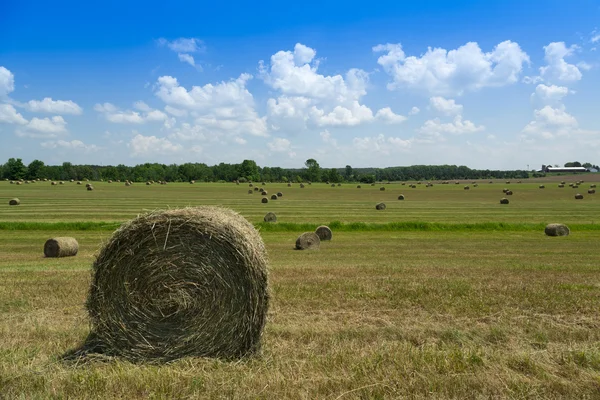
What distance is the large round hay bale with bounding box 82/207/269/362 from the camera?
7.14 metres

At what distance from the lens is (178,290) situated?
7266 mm

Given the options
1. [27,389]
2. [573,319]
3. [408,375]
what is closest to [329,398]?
[408,375]

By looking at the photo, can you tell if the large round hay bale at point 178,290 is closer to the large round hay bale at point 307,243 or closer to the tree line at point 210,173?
the large round hay bale at point 307,243

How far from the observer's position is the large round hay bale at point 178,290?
7.14 metres

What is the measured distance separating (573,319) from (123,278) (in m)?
7.88

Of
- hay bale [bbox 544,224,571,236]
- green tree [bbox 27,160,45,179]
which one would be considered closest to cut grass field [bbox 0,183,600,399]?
hay bale [bbox 544,224,571,236]

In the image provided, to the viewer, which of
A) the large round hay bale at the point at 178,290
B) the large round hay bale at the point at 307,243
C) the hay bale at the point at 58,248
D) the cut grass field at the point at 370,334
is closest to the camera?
the cut grass field at the point at 370,334

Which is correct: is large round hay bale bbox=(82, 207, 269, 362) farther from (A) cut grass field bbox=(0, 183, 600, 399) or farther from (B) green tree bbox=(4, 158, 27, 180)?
(B) green tree bbox=(4, 158, 27, 180)

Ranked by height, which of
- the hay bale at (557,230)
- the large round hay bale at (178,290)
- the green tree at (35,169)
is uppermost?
the green tree at (35,169)

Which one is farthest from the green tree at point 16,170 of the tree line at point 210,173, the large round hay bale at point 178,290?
the large round hay bale at point 178,290

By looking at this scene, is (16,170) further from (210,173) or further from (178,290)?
(178,290)

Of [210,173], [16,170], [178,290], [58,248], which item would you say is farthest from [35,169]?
[178,290]

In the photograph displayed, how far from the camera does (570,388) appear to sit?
5.86m

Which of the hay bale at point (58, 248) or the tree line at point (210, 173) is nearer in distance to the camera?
the hay bale at point (58, 248)
